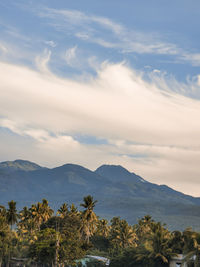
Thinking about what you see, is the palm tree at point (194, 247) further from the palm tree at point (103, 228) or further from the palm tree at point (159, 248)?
the palm tree at point (103, 228)

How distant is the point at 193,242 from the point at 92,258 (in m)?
45.9

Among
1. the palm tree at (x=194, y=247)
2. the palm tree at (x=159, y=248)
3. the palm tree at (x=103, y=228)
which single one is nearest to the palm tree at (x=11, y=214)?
the palm tree at (x=159, y=248)

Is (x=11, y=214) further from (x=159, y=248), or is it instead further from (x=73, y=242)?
(x=159, y=248)

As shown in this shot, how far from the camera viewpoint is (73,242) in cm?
11888

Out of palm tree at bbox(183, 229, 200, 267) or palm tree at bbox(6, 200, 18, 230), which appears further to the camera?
palm tree at bbox(6, 200, 18, 230)

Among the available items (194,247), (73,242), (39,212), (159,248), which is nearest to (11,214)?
(39,212)

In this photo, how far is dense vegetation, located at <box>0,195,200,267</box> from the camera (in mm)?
111750

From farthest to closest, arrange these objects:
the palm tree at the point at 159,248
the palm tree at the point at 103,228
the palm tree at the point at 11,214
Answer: the palm tree at the point at 103,228 < the palm tree at the point at 11,214 < the palm tree at the point at 159,248

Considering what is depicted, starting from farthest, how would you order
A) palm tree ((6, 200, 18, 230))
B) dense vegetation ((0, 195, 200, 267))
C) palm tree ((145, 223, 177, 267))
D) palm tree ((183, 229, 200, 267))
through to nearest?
palm tree ((6, 200, 18, 230)) → palm tree ((145, 223, 177, 267)) → dense vegetation ((0, 195, 200, 267)) → palm tree ((183, 229, 200, 267))

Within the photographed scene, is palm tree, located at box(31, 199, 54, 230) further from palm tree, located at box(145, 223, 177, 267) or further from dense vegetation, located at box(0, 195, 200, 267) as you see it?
palm tree, located at box(145, 223, 177, 267)

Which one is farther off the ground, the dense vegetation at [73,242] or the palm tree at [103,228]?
the palm tree at [103,228]

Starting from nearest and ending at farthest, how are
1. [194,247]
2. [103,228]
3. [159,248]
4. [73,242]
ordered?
[194,247] → [159,248] → [73,242] → [103,228]

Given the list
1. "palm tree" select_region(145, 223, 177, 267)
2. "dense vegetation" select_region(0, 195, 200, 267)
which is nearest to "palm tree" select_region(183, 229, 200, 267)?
"dense vegetation" select_region(0, 195, 200, 267)

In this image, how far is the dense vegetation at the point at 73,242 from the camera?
11175cm
